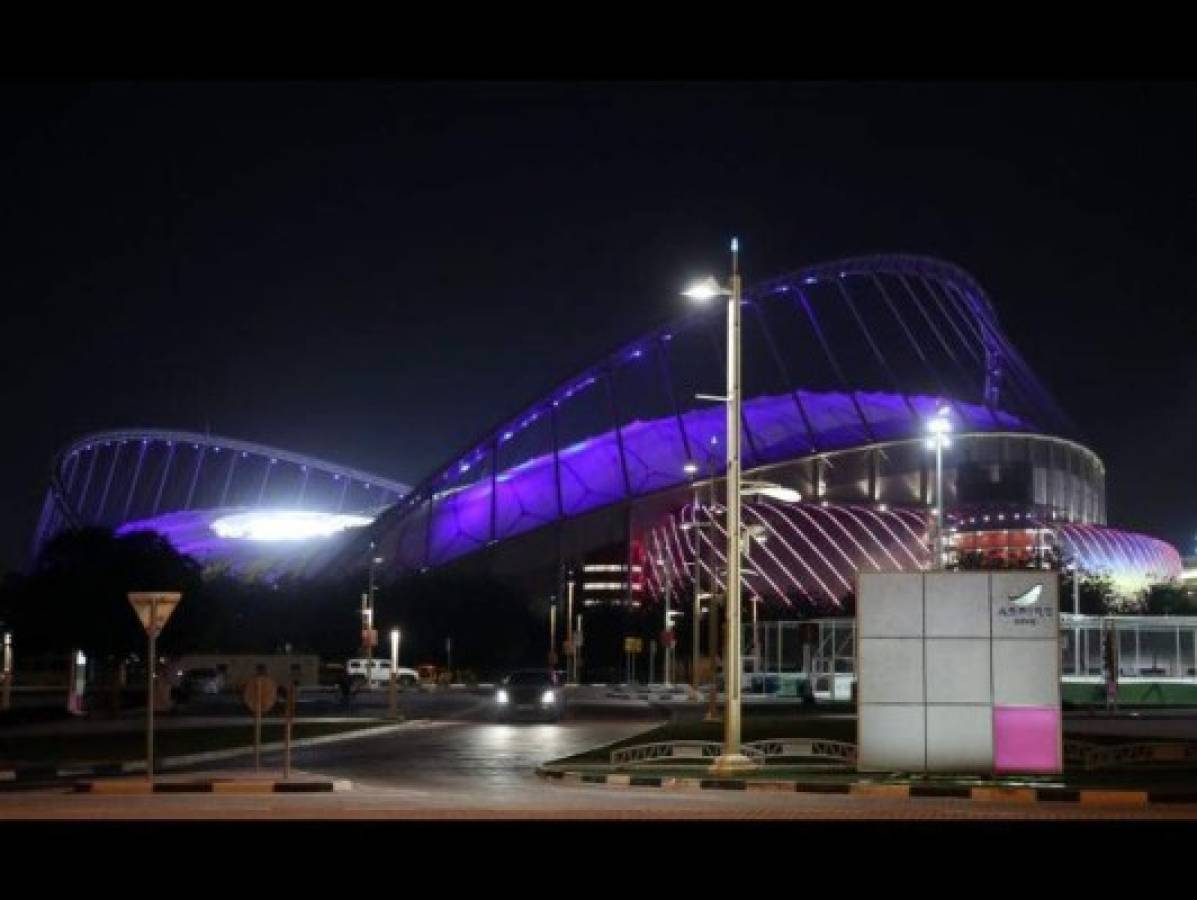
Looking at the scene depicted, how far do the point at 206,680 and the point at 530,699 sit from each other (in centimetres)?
4122

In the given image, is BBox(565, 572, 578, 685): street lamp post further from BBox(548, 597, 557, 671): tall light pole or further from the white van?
the white van

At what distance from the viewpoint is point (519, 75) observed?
1451 centimetres

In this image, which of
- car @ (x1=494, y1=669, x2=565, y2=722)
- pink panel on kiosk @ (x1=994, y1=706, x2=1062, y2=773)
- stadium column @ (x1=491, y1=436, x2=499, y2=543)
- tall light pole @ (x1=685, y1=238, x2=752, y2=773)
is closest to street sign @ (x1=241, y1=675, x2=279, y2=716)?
tall light pole @ (x1=685, y1=238, x2=752, y2=773)

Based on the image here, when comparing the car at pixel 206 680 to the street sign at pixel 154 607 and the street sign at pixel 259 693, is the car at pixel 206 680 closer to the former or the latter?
the street sign at pixel 154 607

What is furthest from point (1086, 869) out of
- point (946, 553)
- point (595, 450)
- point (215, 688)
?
point (595, 450)

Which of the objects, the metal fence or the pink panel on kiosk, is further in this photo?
the metal fence

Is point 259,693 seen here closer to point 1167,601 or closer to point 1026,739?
point 1026,739

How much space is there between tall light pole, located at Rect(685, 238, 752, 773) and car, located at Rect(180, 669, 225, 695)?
208ft

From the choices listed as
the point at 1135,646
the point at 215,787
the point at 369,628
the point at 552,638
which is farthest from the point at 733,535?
the point at 552,638

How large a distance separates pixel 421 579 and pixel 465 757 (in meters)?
87.6

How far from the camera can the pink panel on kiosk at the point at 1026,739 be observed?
29.2m

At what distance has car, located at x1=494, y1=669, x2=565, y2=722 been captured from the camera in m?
57.3

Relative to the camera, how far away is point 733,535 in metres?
31.3

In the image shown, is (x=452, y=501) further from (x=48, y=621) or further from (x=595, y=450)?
(x=48, y=621)
